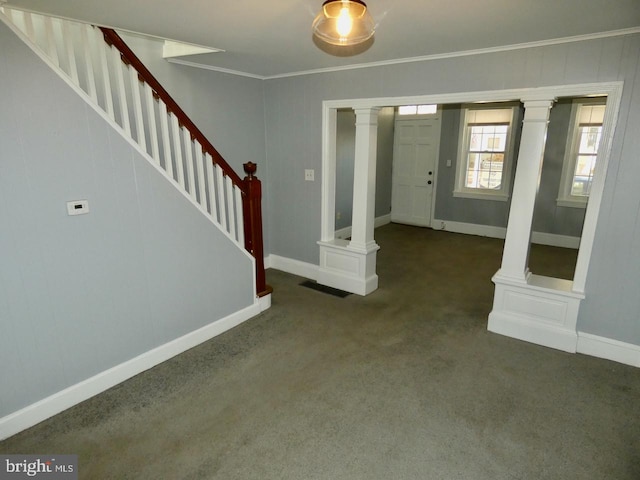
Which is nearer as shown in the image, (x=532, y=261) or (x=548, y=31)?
(x=548, y=31)

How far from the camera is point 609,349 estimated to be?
115 inches

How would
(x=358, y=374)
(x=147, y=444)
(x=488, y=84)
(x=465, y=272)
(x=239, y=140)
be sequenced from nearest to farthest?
(x=147, y=444)
(x=358, y=374)
(x=488, y=84)
(x=239, y=140)
(x=465, y=272)

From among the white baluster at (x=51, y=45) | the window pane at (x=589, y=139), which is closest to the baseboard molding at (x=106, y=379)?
the white baluster at (x=51, y=45)

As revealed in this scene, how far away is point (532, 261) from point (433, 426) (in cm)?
375

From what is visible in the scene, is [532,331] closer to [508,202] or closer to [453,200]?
[508,202]

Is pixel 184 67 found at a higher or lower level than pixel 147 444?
higher

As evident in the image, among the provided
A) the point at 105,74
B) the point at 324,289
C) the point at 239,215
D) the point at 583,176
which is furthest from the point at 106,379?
the point at 583,176

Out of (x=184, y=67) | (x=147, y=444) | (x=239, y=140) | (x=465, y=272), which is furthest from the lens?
(x=465, y=272)

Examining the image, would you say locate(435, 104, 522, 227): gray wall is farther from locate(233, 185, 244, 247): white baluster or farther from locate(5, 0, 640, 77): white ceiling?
locate(233, 185, 244, 247): white baluster

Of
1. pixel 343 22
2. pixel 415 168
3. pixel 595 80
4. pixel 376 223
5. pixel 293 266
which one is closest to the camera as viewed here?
pixel 343 22

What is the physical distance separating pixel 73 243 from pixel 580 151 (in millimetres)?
6420

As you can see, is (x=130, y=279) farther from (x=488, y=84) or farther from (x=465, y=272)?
(x=465, y=272)

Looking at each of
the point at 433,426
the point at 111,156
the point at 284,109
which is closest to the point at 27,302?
the point at 111,156

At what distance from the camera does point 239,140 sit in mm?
4266
